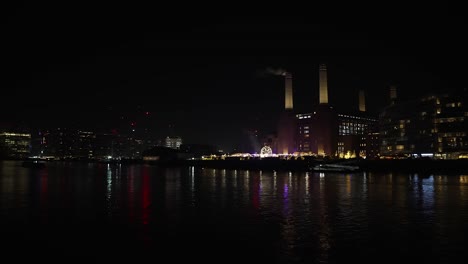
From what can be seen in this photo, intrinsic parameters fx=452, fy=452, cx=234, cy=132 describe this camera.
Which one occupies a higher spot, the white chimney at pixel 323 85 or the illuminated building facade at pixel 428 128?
the white chimney at pixel 323 85

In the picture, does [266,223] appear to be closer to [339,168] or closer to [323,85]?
[339,168]

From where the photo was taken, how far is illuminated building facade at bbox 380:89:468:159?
119500 mm

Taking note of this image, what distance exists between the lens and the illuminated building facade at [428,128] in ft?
392

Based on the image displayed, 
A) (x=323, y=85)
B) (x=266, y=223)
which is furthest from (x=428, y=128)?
(x=266, y=223)

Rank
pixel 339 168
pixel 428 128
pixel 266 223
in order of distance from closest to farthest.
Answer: pixel 266 223 → pixel 339 168 → pixel 428 128

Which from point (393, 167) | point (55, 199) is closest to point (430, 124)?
point (393, 167)

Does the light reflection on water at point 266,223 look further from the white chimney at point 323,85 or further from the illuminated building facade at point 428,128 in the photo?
the white chimney at point 323,85

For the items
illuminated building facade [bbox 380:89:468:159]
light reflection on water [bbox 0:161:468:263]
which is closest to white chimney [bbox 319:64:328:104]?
illuminated building facade [bbox 380:89:468:159]

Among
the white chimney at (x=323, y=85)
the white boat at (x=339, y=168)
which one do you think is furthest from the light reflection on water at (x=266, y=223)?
the white chimney at (x=323, y=85)

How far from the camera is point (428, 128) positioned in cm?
12938

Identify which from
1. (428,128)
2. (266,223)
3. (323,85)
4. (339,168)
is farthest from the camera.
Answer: (323,85)

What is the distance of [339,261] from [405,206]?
1835 cm

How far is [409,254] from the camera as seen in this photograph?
58.7 ft

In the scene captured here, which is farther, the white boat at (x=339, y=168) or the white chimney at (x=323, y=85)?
the white chimney at (x=323, y=85)
